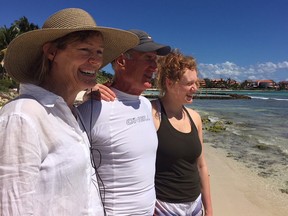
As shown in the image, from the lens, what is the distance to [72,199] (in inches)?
59.6

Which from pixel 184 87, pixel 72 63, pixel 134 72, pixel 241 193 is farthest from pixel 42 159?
pixel 241 193

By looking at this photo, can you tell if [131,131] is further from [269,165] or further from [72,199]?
[269,165]

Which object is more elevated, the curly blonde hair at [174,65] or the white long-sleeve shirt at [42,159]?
the curly blonde hair at [174,65]

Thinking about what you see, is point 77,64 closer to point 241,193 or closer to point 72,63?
point 72,63

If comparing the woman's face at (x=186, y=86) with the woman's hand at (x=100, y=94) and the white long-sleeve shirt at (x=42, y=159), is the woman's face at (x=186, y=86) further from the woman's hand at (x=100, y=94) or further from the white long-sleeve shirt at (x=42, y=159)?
the white long-sleeve shirt at (x=42, y=159)

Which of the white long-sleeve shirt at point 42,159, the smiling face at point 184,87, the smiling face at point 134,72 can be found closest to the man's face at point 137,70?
the smiling face at point 134,72

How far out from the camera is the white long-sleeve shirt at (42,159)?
1.26 metres

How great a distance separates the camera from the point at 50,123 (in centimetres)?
143

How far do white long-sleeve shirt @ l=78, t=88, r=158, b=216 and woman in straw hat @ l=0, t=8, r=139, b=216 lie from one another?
278 millimetres

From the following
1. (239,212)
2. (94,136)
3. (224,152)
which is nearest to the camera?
(94,136)

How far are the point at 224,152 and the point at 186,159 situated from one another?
10.5 m

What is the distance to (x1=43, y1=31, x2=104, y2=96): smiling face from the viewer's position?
168 cm

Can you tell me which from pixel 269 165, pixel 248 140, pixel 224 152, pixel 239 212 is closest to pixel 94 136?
pixel 239 212

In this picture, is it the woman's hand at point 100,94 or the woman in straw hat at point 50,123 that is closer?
the woman in straw hat at point 50,123
